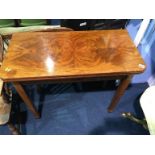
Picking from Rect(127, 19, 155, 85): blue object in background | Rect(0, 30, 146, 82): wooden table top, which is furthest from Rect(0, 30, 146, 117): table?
Rect(127, 19, 155, 85): blue object in background

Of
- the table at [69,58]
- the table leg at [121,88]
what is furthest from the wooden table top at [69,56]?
the table leg at [121,88]

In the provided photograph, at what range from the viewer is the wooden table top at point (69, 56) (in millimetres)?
888

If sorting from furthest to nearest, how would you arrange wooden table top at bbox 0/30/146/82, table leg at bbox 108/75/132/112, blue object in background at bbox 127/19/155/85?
1. blue object in background at bbox 127/19/155/85
2. table leg at bbox 108/75/132/112
3. wooden table top at bbox 0/30/146/82

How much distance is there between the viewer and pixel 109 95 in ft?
4.88

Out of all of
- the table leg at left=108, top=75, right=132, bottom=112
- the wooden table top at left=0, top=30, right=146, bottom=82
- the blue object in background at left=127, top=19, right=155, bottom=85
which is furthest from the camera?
the blue object in background at left=127, top=19, right=155, bottom=85

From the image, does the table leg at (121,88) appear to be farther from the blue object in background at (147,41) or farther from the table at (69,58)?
the blue object in background at (147,41)

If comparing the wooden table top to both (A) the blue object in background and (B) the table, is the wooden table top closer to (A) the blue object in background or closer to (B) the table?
(B) the table

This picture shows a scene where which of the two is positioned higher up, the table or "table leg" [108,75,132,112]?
the table

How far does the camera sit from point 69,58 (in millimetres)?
955

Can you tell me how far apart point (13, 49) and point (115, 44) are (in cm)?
60

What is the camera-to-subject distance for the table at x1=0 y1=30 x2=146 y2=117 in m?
0.89
